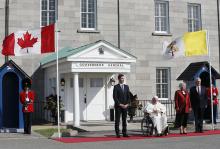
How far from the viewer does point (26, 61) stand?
24.7m

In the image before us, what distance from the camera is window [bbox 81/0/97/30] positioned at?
85.9 feet

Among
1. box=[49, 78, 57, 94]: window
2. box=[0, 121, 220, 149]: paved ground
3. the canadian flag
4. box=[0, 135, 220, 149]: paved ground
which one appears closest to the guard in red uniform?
box=[0, 121, 220, 149]: paved ground

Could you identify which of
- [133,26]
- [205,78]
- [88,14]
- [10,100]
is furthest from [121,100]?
[133,26]

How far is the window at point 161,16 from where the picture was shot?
92.3 feet

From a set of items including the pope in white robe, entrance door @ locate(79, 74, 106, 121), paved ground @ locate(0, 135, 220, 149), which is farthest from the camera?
entrance door @ locate(79, 74, 106, 121)

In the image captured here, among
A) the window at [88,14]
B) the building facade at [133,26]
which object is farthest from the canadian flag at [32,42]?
the window at [88,14]

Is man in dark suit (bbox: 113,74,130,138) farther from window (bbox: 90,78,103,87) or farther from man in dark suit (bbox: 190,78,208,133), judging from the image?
window (bbox: 90,78,103,87)

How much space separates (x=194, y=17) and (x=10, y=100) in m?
15.0

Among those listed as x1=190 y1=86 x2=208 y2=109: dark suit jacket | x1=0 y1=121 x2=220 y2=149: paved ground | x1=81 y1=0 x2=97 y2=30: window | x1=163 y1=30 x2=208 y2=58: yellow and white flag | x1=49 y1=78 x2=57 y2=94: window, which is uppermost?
x1=81 y1=0 x2=97 y2=30: window

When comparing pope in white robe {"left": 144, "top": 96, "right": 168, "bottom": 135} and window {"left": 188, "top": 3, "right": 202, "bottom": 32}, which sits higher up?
window {"left": 188, "top": 3, "right": 202, "bottom": 32}

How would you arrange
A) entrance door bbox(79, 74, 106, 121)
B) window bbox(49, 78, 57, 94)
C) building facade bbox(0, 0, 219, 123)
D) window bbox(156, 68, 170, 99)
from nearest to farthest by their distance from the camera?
entrance door bbox(79, 74, 106, 121), window bbox(49, 78, 57, 94), building facade bbox(0, 0, 219, 123), window bbox(156, 68, 170, 99)

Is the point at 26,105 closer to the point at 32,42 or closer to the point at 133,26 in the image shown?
the point at 32,42

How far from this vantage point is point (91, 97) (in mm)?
23891

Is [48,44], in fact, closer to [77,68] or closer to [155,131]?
[77,68]
